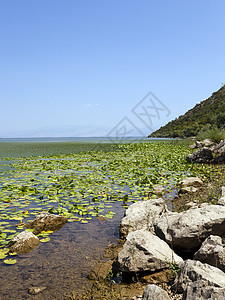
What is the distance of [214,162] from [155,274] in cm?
1338

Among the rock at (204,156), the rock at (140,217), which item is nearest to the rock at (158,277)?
the rock at (140,217)

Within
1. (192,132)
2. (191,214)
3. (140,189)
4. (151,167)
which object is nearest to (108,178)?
(140,189)

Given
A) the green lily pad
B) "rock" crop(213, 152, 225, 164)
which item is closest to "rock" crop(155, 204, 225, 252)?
the green lily pad

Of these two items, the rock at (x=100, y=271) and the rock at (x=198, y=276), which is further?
the rock at (x=100, y=271)

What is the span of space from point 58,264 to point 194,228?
95.1 inches

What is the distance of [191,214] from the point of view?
13.5ft

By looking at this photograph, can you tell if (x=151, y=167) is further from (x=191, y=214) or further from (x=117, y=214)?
(x=191, y=214)

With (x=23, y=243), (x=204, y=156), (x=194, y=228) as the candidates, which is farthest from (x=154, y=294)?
(x=204, y=156)

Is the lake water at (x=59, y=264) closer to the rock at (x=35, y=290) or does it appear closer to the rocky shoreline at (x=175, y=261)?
the rock at (x=35, y=290)

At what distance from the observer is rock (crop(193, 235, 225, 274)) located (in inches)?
121

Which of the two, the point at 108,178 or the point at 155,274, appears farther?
the point at 108,178

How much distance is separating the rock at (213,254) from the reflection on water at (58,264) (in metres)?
1.77

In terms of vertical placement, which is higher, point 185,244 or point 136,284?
point 185,244

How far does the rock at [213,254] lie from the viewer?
121 inches
